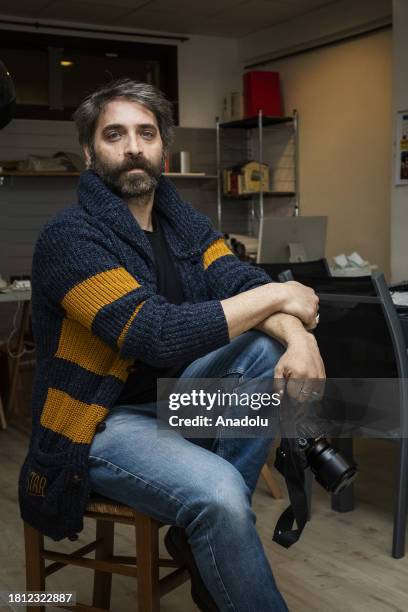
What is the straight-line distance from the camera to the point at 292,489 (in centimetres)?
162

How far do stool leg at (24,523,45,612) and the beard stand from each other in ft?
2.48

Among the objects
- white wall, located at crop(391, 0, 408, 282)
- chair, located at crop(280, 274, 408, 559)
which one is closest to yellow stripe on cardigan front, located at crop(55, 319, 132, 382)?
chair, located at crop(280, 274, 408, 559)

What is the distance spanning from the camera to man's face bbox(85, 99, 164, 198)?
70.9 inches

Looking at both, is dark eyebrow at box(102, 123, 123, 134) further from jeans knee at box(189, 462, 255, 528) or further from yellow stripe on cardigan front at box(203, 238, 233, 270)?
jeans knee at box(189, 462, 255, 528)

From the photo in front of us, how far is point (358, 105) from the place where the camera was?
600cm

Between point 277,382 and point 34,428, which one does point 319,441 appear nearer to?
point 277,382

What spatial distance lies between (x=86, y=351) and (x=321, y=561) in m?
1.19

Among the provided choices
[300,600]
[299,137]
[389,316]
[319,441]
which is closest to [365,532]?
[300,600]

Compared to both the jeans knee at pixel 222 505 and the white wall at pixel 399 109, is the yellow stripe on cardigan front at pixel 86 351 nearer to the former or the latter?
the jeans knee at pixel 222 505

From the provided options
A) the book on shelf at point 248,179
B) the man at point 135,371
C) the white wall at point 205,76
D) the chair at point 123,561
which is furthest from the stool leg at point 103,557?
the white wall at point 205,76

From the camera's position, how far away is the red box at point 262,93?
662 centimetres

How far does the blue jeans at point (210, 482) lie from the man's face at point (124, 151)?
430 millimetres

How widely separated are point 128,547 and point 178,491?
3.81 feet

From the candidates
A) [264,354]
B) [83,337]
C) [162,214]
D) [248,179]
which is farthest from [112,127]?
[248,179]
